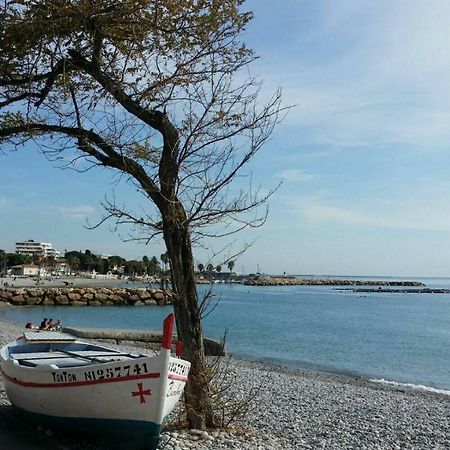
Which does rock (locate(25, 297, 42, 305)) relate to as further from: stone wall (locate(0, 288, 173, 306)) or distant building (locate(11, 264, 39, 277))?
distant building (locate(11, 264, 39, 277))

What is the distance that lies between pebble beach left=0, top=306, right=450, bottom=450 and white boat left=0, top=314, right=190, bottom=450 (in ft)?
1.36

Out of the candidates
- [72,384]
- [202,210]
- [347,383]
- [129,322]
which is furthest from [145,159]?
[129,322]

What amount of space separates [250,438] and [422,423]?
19.7ft

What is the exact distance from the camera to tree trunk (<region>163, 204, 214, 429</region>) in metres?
8.67

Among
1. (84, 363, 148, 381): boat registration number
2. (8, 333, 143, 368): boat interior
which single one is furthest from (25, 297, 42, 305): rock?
(84, 363, 148, 381): boat registration number

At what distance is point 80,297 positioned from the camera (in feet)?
224

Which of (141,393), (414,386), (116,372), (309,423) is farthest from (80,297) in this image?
(141,393)

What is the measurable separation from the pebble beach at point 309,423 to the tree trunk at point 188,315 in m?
0.34

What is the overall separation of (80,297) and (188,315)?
202 ft

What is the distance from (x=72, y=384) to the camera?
771 cm

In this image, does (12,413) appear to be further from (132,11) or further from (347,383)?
(347,383)

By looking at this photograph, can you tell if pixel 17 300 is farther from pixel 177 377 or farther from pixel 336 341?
pixel 177 377

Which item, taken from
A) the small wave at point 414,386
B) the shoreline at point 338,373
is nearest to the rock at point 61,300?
the shoreline at point 338,373

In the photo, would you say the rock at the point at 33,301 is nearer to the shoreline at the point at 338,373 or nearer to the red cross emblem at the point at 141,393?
the shoreline at the point at 338,373
